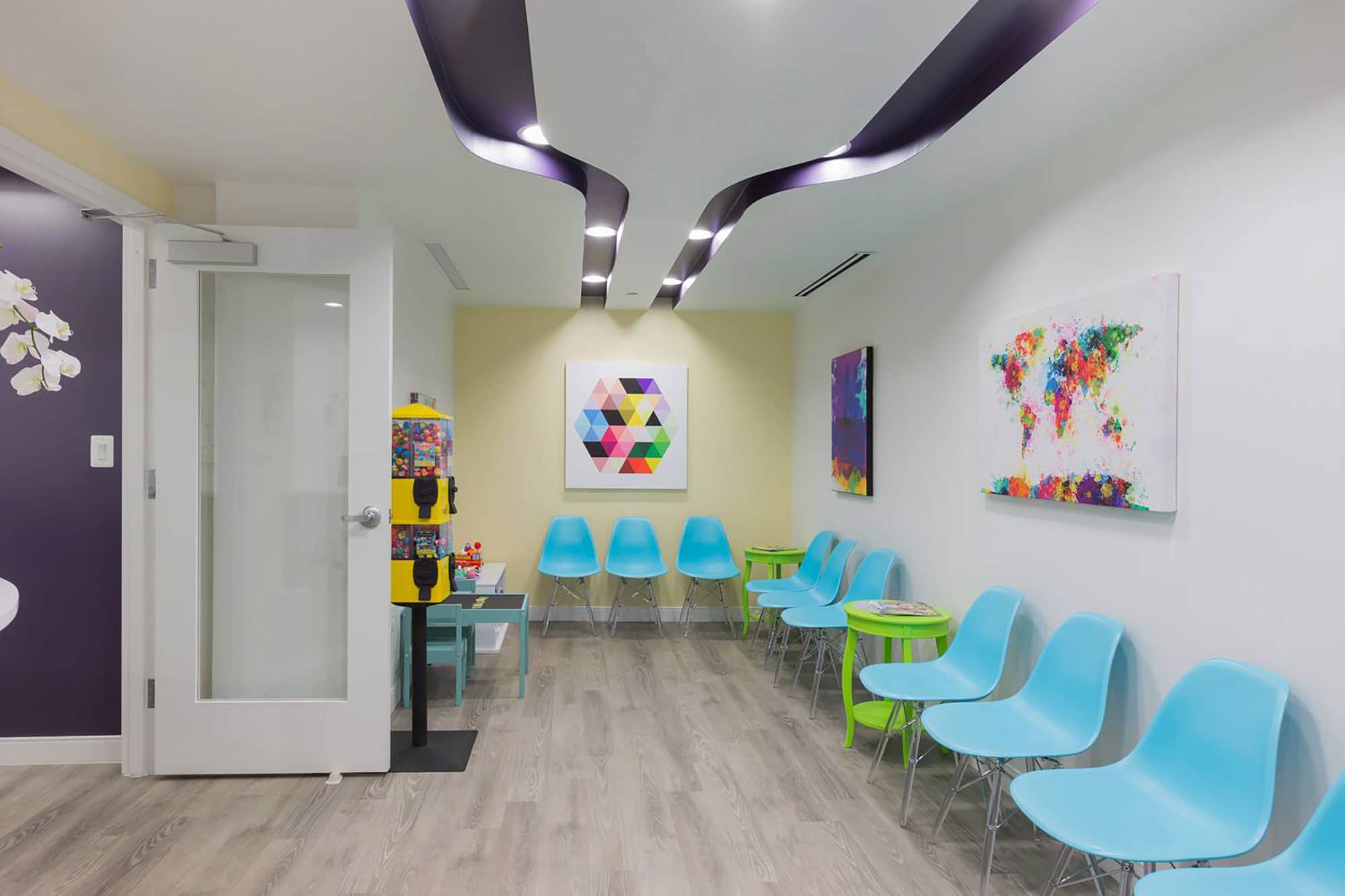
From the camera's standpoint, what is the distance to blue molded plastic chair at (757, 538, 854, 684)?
4809mm

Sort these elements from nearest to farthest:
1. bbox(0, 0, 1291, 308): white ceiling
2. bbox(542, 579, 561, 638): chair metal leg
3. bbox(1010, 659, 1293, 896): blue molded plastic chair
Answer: bbox(1010, 659, 1293, 896): blue molded plastic chair → bbox(0, 0, 1291, 308): white ceiling → bbox(542, 579, 561, 638): chair metal leg

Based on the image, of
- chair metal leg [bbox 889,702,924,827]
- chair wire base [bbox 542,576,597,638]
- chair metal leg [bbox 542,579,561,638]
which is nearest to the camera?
chair metal leg [bbox 889,702,924,827]

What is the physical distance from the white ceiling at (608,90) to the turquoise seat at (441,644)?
85.6 inches

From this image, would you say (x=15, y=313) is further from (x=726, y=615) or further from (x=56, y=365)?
(x=726, y=615)

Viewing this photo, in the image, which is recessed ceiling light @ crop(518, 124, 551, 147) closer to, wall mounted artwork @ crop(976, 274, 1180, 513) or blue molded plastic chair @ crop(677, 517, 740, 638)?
wall mounted artwork @ crop(976, 274, 1180, 513)

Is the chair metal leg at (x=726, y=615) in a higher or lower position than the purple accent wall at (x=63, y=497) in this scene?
lower

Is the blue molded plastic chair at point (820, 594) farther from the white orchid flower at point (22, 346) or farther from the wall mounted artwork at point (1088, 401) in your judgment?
the white orchid flower at point (22, 346)

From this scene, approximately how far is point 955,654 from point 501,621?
95.8 inches

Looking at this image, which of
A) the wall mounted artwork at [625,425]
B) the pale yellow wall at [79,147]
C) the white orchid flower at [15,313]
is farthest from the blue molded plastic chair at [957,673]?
the pale yellow wall at [79,147]

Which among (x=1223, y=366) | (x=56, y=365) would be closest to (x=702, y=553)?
(x=1223, y=366)

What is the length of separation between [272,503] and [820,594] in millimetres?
3269

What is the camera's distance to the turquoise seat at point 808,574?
5.26 meters

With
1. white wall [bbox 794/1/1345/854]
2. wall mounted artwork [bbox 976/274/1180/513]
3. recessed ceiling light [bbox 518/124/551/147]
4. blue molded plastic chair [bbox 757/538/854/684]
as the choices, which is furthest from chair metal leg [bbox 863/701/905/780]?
recessed ceiling light [bbox 518/124/551/147]

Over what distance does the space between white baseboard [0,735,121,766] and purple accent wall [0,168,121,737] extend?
34 mm
